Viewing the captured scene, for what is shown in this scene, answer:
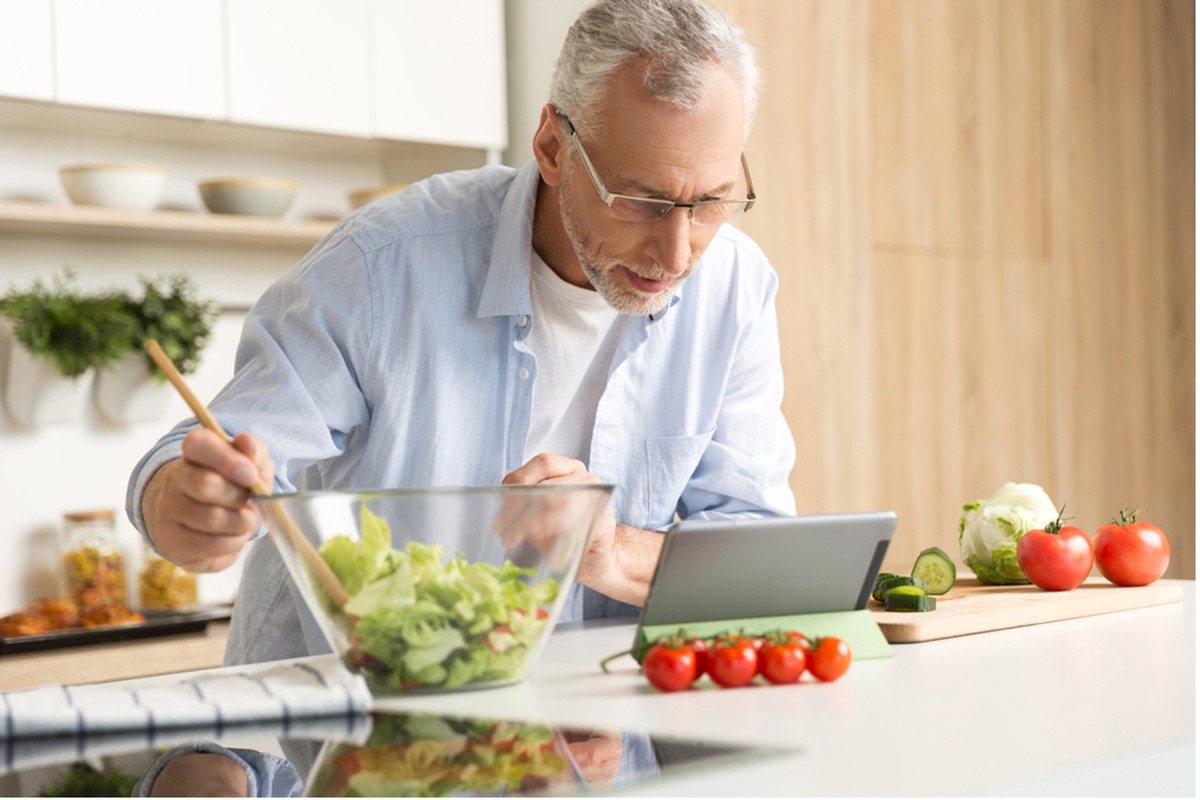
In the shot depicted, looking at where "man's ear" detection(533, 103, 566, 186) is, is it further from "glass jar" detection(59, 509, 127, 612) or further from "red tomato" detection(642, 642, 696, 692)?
"glass jar" detection(59, 509, 127, 612)

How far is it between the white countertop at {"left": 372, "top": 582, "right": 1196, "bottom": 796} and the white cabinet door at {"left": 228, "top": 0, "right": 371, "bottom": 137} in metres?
1.88

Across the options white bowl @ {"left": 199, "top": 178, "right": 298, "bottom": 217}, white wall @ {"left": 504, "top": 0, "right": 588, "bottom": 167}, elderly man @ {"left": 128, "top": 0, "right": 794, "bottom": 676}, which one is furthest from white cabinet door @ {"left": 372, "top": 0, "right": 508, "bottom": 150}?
elderly man @ {"left": 128, "top": 0, "right": 794, "bottom": 676}

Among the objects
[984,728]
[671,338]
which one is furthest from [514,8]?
[984,728]

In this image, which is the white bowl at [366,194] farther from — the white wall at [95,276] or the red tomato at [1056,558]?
the red tomato at [1056,558]

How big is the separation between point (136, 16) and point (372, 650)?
2.09 metres

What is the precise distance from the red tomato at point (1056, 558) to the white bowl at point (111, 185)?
1915 mm

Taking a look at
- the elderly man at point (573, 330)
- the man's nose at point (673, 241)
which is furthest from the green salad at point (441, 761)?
the man's nose at point (673, 241)

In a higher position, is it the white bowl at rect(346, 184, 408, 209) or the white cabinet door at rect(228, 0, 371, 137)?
the white cabinet door at rect(228, 0, 371, 137)

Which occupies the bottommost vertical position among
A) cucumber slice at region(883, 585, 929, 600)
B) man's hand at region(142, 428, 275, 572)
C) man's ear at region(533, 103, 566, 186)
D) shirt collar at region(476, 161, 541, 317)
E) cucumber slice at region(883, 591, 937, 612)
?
cucumber slice at region(883, 591, 937, 612)

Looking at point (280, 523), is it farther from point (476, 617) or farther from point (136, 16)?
point (136, 16)

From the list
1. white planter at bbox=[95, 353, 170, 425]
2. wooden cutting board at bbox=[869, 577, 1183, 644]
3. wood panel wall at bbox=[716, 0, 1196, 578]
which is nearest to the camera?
wooden cutting board at bbox=[869, 577, 1183, 644]

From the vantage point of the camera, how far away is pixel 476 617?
44.0 inches

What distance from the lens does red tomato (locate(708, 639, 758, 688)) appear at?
1.17 m

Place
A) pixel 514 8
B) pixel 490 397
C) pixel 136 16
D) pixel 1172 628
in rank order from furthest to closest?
pixel 514 8 → pixel 136 16 → pixel 490 397 → pixel 1172 628
